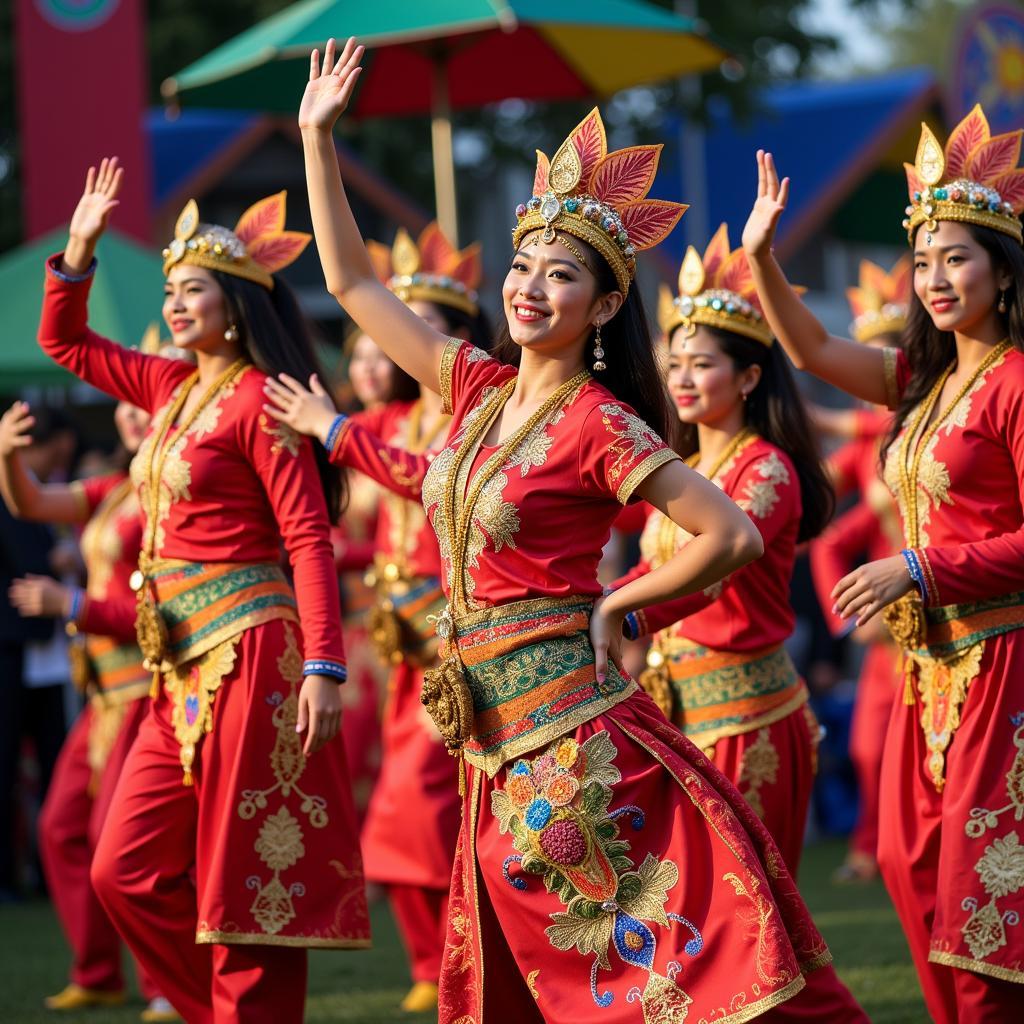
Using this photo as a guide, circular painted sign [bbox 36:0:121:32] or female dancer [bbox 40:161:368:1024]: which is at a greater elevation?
circular painted sign [bbox 36:0:121:32]

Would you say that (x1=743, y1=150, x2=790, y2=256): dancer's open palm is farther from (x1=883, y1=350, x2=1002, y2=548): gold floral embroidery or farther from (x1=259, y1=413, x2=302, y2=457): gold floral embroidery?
(x1=259, y1=413, x2=302, y2=457): gold floral embroidery

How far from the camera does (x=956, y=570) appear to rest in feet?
14.2

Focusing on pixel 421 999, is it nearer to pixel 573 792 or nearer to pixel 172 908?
pixel 172 908

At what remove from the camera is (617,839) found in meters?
3.73

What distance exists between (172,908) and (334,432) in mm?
1240

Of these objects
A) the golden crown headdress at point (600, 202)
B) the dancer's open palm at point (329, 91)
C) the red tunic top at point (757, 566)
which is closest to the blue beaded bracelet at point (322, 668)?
the red tunic top at point (757, 566)

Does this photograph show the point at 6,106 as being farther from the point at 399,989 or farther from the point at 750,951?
the point at 750,951

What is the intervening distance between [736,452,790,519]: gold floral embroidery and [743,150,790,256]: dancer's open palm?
2.34 feet

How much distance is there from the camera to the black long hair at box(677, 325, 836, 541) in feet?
17.7

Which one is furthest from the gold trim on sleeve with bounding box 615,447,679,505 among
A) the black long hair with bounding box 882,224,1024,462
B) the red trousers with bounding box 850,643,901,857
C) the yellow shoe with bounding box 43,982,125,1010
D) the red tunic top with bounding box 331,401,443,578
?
the red trousers with bounding box 850,643,901,857

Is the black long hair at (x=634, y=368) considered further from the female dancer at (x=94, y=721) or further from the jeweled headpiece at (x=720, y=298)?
the female dancer at (x=94, y=721)

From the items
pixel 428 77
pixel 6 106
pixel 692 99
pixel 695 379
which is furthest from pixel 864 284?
pixel 6 106

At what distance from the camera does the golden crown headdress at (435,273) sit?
6.79 m

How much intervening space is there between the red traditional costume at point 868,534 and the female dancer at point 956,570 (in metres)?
3.76
